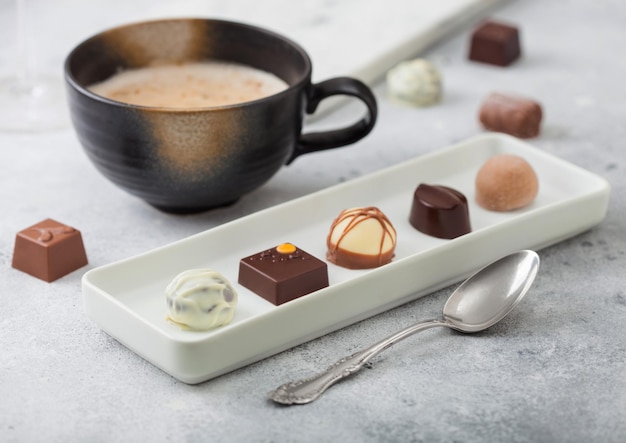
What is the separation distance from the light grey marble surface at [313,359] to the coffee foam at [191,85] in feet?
0.45

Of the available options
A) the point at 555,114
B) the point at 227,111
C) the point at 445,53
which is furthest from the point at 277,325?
the point at 445,53

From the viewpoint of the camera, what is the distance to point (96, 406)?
971mm

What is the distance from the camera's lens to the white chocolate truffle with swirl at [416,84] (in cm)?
166

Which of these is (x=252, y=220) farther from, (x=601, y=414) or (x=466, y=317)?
(x=601, y=414)

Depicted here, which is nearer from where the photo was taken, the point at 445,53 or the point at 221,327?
the point at 221,327

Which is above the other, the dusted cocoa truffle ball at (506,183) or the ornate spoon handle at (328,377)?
the dusted cocoa truffle ball at (506,183)

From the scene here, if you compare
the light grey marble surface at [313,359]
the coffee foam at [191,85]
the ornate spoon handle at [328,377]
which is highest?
the coffee foam at [191,85]

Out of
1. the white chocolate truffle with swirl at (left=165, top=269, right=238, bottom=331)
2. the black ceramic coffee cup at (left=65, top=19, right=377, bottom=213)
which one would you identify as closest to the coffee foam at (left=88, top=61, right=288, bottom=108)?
the black ceramic coffee cup at (left=65, top=19, right=377, bottom=213)

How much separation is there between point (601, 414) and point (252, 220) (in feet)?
1.49

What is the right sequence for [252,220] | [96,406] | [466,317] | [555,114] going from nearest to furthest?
[96,406]
[466,317]
[252,220]
[555,114]

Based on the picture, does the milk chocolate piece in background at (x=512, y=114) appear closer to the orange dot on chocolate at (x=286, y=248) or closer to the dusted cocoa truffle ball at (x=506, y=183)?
the dusted cocoa truffle ball at (x=506, y=183)

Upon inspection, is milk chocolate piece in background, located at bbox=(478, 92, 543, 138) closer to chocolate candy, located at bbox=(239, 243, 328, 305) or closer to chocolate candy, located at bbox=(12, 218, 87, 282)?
chocolate candy, located at bbox=(239, 243, 328, 305)

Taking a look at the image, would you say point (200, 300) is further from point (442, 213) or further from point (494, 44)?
point (494, 44)

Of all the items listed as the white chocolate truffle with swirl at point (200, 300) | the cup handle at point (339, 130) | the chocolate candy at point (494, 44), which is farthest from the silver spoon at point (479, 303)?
the chocolate candy at point (494, 44)
